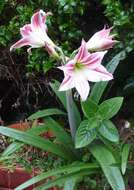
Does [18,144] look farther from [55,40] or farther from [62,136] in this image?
[55,40]

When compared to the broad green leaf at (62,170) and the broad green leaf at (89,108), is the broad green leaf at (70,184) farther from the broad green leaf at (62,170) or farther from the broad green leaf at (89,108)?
the broad green leaf at (89,108)

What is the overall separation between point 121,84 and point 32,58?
0.40m

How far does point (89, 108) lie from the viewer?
1572 mm

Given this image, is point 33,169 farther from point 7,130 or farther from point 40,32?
point 40,32

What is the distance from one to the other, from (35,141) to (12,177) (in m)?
0.28

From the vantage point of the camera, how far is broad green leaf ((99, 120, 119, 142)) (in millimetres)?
1510

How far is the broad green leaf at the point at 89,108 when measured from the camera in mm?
1567

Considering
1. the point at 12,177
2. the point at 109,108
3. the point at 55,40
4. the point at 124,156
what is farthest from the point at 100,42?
the point at 12,177

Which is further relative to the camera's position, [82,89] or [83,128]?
[83,128]

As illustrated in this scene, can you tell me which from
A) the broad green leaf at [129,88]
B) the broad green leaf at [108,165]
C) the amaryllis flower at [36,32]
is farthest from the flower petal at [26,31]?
the broad green leaf at [129,88]

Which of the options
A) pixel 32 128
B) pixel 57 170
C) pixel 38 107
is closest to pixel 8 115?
pixel 38 107

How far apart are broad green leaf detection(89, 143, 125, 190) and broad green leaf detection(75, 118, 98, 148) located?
48mm

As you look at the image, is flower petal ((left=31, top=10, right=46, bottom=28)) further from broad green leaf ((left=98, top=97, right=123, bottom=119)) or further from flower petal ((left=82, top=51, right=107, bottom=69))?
broad green leaf ((left=98, top=97, right=123, bottom=119))

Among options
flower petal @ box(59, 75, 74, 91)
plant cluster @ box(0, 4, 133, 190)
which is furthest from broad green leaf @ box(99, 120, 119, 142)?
flower petal @ box(59, 75, 74, 91)
